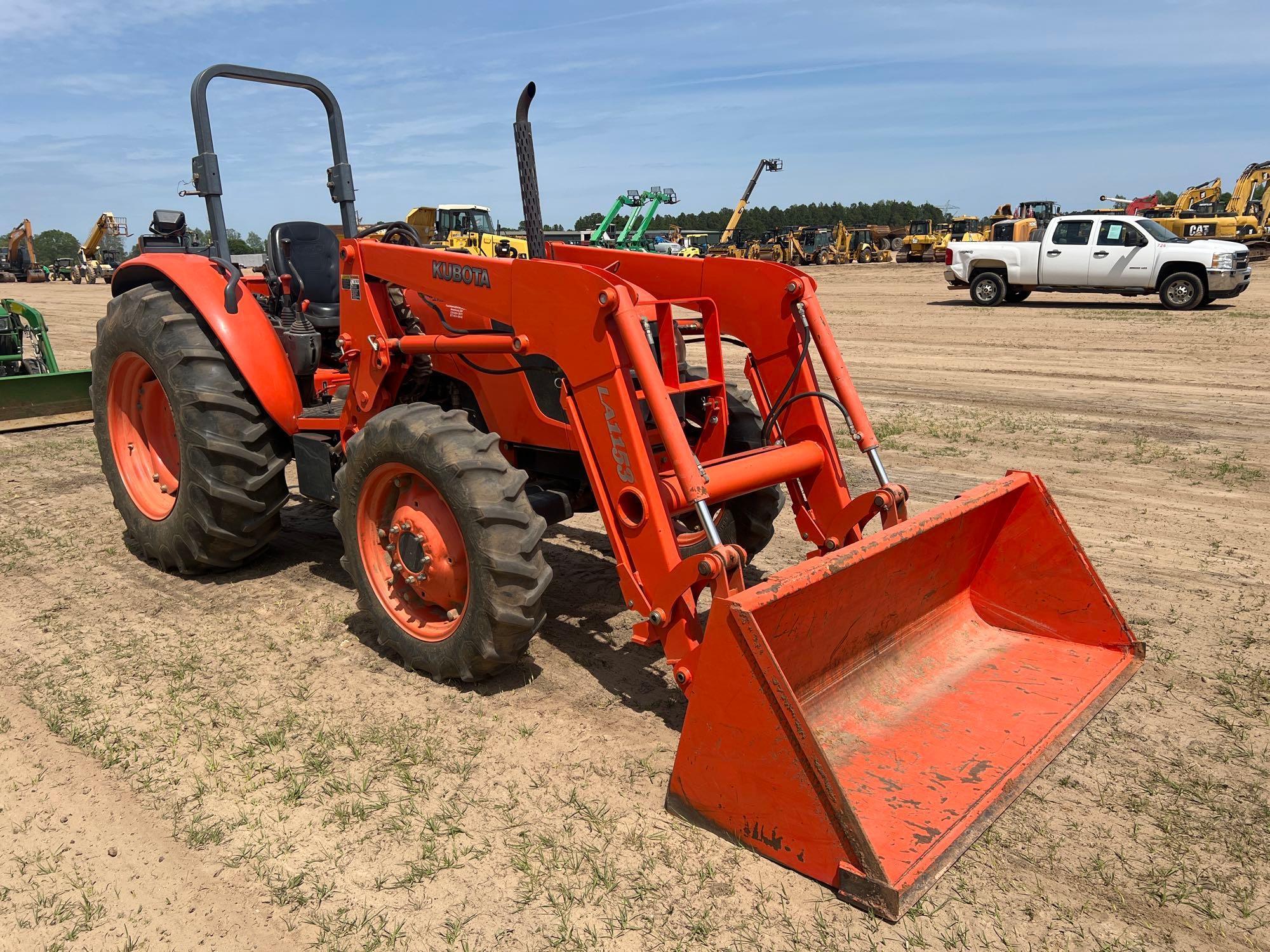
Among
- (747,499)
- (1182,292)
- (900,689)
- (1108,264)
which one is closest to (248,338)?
(747,499)

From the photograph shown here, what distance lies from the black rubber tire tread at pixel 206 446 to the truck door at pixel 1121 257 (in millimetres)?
17301

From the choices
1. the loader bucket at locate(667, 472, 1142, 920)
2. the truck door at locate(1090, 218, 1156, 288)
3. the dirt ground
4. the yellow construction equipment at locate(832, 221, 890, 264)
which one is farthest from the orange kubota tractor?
the yellow construction equipment at locate(832, 221, 890, 264)

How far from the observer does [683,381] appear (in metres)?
4.66

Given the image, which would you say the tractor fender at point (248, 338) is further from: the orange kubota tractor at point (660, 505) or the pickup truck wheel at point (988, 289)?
the pickup truck wheel at point (988, 289)

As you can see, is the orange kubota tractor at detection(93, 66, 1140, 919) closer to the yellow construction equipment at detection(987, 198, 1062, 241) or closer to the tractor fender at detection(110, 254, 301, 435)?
the tractor fender at detection(110, 254, 301, 435)

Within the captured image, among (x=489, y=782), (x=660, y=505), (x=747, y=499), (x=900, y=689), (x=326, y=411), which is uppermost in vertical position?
(x=326, y=411)

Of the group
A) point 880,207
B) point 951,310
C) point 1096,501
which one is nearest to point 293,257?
point 1096,501

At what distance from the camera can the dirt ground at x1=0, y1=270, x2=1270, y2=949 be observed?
260 cm

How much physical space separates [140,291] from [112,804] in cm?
322

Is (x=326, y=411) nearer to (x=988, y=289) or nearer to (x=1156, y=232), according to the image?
(x=988, y=289)

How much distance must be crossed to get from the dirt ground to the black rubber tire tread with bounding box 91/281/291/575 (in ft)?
0.83

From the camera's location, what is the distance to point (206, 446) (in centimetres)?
472

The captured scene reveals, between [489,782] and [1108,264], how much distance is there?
18.3 meters

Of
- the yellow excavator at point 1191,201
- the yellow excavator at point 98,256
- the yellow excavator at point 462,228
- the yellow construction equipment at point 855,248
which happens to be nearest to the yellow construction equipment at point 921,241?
the yellow construction equipment at point 855,248
